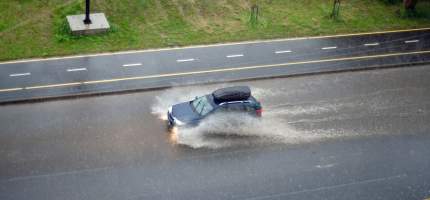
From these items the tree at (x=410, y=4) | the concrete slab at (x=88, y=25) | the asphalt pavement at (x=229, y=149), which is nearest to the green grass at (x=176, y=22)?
the concrete slab at (x=88, y=25)

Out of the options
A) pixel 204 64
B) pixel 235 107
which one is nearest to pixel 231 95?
pixel 235 107

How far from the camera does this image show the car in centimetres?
2209

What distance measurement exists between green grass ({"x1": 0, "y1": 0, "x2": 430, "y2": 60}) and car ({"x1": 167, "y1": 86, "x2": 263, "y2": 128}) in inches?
294

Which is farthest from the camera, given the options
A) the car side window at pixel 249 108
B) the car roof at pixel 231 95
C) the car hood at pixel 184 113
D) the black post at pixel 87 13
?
the black post at pixel 87 13

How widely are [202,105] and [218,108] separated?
0.81 metres

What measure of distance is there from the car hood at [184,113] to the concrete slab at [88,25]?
9.08 meters

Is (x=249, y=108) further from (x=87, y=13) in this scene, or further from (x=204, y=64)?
(x=87, y=13)

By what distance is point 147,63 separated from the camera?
1072 inches

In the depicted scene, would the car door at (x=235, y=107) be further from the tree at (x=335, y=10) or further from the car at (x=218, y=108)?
the tree at (x=335, y=10)

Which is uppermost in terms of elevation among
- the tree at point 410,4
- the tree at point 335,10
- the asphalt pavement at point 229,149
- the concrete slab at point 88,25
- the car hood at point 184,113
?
the tree at point 410,4

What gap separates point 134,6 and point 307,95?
12732mm

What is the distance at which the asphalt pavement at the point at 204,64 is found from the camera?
2523 centimetres

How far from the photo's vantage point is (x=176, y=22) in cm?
3103

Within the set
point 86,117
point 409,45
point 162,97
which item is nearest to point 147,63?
point 162,97
